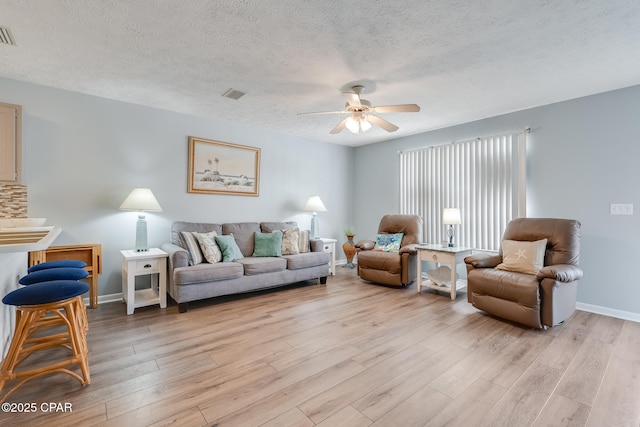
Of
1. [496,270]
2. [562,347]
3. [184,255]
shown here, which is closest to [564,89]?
[496,270]

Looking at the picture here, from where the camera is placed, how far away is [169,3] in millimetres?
1910

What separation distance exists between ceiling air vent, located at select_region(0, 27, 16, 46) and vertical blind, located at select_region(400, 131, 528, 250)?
16.4ft

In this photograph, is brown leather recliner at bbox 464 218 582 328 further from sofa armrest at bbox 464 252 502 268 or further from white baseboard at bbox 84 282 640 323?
white baseboard at bbox 84 282 640 323

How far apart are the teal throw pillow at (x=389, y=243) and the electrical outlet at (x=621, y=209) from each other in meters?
2.49

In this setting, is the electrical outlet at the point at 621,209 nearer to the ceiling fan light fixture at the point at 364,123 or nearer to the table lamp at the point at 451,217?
the table lamp at the point at 451,217

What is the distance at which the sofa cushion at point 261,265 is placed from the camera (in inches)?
149

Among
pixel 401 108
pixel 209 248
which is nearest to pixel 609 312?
pixel 401 108

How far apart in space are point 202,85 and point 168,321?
8.27 feet

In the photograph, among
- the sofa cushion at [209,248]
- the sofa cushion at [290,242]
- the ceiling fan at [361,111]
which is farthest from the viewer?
the sofa cushion at [290,242]

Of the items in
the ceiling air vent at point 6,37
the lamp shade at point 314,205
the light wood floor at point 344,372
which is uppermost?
the ceiling air vent at point 6,37

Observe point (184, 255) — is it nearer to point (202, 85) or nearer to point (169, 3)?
point (202, 85)

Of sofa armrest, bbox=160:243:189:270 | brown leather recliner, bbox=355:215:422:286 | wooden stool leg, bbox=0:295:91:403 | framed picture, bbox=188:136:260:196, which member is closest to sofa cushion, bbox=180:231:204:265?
sofa armrest, bbox=160:243:189:270

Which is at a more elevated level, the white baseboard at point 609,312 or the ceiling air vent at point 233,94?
the ceiling air vent at point 233,94

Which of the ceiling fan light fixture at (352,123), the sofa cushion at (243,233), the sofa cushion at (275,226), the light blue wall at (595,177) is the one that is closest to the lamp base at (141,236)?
the sofa cushion at (243,233)
